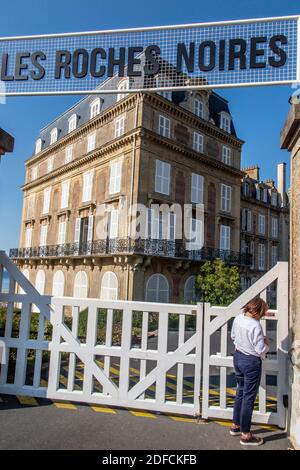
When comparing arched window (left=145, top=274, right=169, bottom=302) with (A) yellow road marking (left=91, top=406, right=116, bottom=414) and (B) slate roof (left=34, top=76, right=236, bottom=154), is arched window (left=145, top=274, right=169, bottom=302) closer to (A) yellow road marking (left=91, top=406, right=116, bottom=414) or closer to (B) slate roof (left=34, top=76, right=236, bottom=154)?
(B) slate roof (left=34, top=76, right=236, bottom=154)

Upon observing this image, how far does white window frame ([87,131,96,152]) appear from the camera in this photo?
26064 mm

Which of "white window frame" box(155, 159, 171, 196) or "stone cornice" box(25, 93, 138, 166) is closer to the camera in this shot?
"white window frame" box(155, 159, 171, 196)

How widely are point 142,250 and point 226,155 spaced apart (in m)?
11.3

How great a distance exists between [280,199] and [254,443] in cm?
4064

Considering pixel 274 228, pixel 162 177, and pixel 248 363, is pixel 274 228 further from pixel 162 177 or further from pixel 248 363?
pixel 248 363

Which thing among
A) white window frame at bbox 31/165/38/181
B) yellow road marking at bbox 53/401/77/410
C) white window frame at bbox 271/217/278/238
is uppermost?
white window frame at bbox 31/165/38/181

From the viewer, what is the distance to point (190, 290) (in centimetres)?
2378

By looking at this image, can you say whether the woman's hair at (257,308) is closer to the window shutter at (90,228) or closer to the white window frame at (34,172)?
the window shutter at (90,228)

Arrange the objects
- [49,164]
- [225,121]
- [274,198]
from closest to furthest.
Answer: [225,121]
[49,164]
[274,198]

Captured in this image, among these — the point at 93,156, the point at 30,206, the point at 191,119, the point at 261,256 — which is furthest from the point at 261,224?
the point at 30,206

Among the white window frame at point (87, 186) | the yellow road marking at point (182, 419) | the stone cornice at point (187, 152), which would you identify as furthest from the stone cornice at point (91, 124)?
the yellow road marking at point (182, 419)

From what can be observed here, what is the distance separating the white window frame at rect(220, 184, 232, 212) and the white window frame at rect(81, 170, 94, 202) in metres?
9.61

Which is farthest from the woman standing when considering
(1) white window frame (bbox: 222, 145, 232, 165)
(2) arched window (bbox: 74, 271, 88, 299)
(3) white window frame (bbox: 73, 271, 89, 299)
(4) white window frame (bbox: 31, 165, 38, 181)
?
(4) white window frame (bbox: 31, 165, 38, 181)
